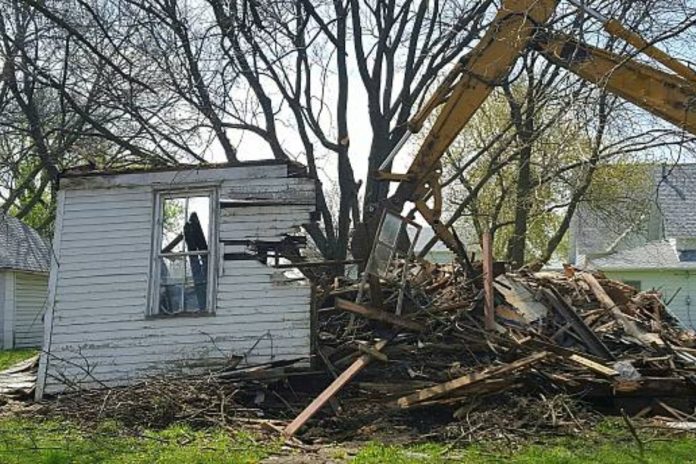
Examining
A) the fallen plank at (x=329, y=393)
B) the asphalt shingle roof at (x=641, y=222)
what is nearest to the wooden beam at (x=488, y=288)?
the fallen plank at (x=329, y=393)

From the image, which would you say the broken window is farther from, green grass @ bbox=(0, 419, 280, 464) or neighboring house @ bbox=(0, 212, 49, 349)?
neighboring house @ bbox=(0, 212, 49, 349)

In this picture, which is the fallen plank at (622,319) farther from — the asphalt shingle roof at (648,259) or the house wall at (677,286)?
the asphalt shingle roof at (648,259)

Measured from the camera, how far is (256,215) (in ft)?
33.1

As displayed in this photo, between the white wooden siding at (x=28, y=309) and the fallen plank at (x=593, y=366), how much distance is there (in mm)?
21333

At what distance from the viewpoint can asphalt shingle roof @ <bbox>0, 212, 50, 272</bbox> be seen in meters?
26.4

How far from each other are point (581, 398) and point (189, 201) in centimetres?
550

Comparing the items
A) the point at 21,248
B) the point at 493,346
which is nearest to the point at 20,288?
the point at 21,248

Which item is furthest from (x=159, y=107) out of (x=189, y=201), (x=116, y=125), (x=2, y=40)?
(x=189, y=201)

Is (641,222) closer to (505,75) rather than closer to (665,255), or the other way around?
(665,255)

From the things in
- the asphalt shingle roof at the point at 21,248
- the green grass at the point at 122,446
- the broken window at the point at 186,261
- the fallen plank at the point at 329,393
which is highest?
the asphalt shingle roof at the point at 21,248

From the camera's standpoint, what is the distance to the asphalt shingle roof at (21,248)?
86.7ft

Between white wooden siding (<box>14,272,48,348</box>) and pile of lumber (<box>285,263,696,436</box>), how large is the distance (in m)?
18.7

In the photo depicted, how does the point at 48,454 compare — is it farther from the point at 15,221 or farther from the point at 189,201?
the point at 15,221

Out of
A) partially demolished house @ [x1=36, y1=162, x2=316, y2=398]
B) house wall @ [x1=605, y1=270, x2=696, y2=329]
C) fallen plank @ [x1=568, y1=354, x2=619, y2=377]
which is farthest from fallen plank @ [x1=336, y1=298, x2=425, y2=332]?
house wall @ [x1=605, y1=270, x2=696, y2=329]
